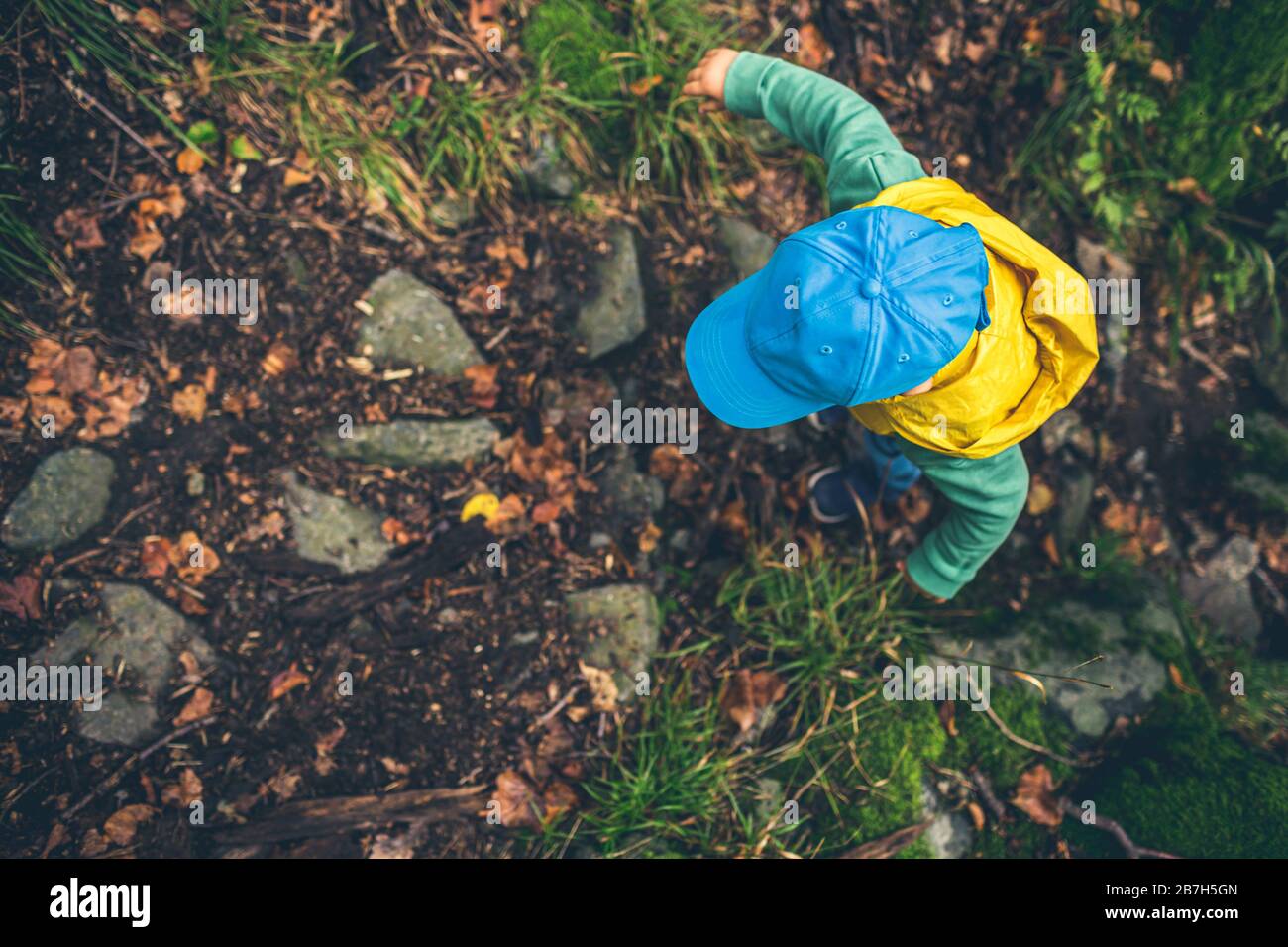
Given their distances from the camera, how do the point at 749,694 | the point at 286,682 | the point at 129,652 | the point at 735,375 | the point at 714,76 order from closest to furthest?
the point at 735,375
the point at 714,76
the point at 129,652
the point at 286,682
the point at 749,694

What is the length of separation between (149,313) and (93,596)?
122 centimetres

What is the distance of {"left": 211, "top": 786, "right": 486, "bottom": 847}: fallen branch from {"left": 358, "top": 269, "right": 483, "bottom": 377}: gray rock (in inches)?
72.9

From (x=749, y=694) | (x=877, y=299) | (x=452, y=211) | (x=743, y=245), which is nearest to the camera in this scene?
(x=877, y=299)

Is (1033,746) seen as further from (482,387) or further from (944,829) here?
(482,387)

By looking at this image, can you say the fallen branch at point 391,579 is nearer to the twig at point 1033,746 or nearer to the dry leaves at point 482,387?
the dry leaves at point 482,387

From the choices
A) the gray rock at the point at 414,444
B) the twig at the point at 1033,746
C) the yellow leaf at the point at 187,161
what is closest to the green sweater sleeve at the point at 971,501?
the twig at the point at 1033,746

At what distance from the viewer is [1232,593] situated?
3.65 metres

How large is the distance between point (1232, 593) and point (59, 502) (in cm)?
545

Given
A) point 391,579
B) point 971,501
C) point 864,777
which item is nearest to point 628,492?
point 391,579

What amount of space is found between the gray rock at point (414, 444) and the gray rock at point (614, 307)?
0.68 m

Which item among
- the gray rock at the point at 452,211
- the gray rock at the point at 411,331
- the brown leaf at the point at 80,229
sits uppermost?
the gray rock at the point at 452,211

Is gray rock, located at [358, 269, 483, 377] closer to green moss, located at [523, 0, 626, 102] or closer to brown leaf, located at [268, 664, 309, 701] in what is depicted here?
green moss, located at [523, 0, 626, 102]

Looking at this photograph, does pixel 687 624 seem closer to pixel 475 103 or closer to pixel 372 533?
pixel 372 533

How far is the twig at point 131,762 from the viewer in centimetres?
291
